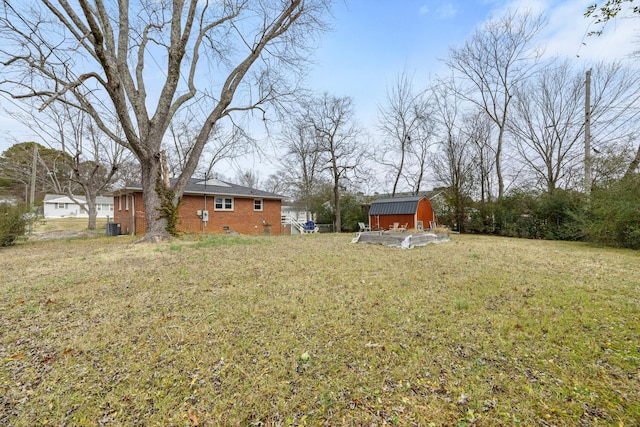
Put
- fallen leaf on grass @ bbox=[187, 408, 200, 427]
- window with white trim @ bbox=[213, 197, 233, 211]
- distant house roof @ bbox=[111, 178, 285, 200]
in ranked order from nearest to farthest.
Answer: fallen leaf on grass @ bbox=[187, 408, 200, 427] < distant house roof @ bbox=[111, 178, 285, 200] < window with white trim @ bbox=[213, 197, 233, 211]

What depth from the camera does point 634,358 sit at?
2363 mm

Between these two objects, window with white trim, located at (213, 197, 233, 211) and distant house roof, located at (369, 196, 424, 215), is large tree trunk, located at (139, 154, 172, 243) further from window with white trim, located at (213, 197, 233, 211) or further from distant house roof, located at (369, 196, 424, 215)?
distant house roof, located at (369, 196, 424, 215)

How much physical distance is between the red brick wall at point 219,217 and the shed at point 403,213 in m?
7.08

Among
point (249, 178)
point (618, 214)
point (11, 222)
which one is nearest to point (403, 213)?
point (618, 214)

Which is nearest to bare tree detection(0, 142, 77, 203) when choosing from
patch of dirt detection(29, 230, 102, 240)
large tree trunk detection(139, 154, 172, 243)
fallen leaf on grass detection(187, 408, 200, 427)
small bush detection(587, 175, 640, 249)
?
patch of dirt detection(29, 230, 102, 240)

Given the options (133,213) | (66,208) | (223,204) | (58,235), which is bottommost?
(58,235)

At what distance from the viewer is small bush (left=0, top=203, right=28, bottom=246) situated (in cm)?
884

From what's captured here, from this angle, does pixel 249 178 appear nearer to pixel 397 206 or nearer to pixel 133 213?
pixel 133 213

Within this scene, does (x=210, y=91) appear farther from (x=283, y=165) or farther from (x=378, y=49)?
(x=283, y=165)

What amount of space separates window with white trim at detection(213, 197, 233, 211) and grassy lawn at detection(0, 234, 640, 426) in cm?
1106

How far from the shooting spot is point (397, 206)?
1462cm

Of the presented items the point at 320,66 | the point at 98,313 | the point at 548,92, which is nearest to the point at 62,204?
the point at 320,66

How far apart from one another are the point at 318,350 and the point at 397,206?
508 inches

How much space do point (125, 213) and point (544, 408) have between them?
19232mm
